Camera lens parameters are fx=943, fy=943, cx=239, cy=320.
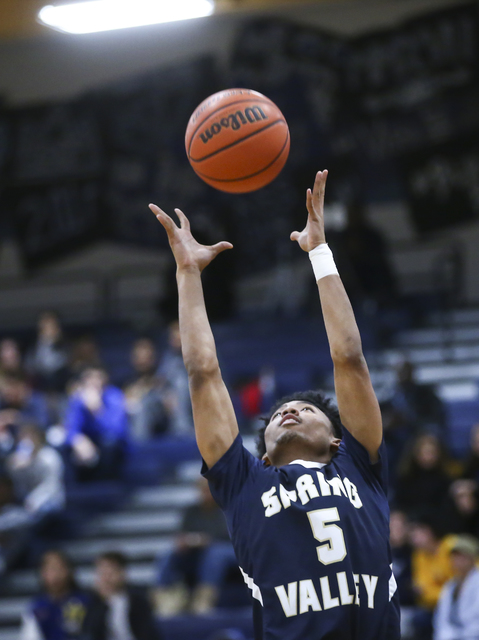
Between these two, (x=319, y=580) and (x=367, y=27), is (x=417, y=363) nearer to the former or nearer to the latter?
(x=367, y=27)

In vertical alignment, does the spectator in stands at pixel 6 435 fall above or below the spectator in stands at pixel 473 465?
above

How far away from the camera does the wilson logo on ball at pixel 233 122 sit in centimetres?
407

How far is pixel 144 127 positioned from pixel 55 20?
439 cm

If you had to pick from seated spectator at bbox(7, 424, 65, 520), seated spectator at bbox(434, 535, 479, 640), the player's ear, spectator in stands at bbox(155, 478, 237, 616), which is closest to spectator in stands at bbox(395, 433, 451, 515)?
seated spectator at bbox(434, 535, 479, 640)

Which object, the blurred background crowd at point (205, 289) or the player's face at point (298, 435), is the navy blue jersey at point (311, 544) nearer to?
the player's face at point (298, 435)

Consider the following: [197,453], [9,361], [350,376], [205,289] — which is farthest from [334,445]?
[205,289]

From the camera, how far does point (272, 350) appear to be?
11.6m

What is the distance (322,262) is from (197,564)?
207 inches

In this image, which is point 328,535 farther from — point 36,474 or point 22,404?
point 22,404

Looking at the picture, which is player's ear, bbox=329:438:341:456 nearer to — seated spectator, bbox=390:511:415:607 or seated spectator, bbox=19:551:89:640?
seated spectator, bbox=390:511:415:607

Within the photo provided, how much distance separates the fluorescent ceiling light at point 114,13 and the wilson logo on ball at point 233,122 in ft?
21.5

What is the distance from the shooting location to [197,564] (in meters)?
8.04

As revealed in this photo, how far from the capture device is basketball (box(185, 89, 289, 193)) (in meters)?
4.07

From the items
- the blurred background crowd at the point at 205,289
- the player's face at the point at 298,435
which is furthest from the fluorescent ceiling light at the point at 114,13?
the player's face at the point at 298,435
